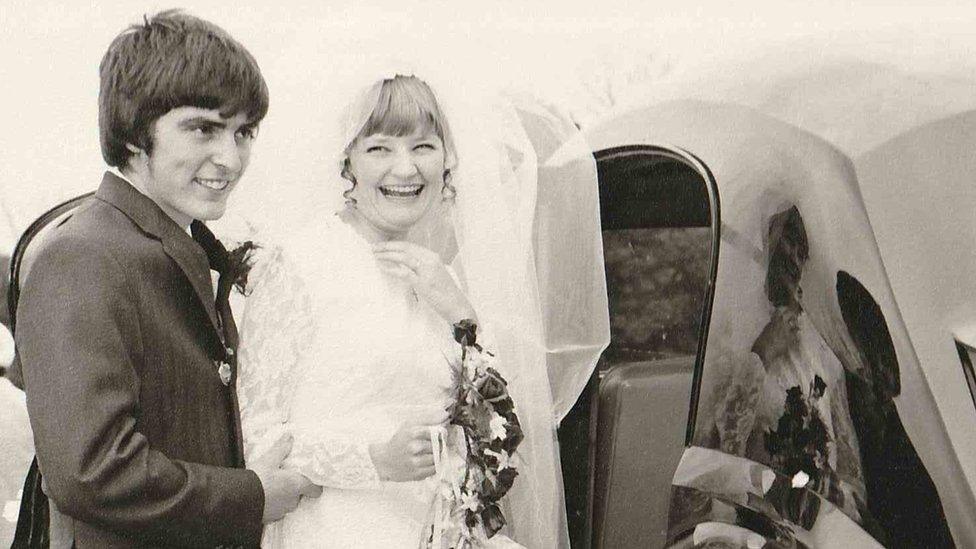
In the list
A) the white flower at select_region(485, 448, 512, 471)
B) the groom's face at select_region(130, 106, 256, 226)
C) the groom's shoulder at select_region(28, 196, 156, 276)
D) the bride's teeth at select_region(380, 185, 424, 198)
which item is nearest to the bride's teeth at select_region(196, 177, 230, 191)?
the groom's face at select_region(130, 106, 256, 226)

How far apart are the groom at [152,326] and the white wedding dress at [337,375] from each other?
2.1 inches

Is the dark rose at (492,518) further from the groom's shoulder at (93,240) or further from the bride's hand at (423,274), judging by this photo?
the groom's shoulder at (93,240)

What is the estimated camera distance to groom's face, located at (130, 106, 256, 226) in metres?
1.69

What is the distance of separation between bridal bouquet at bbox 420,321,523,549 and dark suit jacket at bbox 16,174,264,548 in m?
0.31

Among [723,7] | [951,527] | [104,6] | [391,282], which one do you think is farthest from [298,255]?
[951,527]

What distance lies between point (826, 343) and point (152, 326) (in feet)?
3.07

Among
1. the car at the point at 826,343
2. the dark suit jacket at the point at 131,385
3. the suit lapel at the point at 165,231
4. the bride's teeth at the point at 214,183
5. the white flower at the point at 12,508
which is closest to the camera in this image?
the car at the point at 826,343

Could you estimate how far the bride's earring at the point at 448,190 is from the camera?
1897 millimetres

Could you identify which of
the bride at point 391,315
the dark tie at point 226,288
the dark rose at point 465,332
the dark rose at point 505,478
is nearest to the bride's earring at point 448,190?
the bride at point 391,315

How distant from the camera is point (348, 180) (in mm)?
1884

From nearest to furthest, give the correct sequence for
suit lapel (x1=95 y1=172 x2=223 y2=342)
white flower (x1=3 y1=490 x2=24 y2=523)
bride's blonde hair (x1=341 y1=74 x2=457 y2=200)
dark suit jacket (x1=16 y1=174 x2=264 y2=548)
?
1. dark suit jacket (x1=16 y1=174 x2=264 y2=548)
2. suit lapel (x1=95 y1=172 x2=223 y2=342)
3. bride's blonde hair (x1=341 y1=74 x2=457 y2=200)
4. white flower (x1=3 y1=490 x2=24 y2=523)

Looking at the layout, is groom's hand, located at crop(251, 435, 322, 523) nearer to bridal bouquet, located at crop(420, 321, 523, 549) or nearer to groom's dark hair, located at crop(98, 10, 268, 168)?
bridal bouquet, located at crop(420, 321, 523, 549)

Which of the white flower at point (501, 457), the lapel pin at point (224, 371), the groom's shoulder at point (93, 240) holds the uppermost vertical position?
the groom's shoulder at point (93, 240)

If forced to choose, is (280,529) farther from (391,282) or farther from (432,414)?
(391,282)
